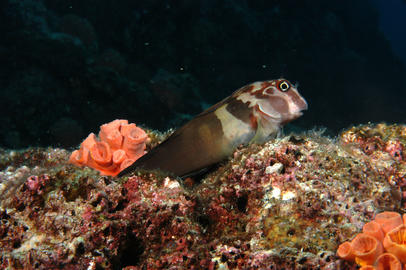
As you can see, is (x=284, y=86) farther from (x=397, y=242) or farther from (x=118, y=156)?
(x=118, y=156)

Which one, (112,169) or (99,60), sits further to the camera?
(99,60)

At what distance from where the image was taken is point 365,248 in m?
1.79

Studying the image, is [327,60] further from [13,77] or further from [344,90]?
[13,77]

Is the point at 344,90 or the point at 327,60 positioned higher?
the point at 327,60

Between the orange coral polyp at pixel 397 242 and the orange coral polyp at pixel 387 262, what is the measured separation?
61 mm

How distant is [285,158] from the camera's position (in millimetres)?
2355

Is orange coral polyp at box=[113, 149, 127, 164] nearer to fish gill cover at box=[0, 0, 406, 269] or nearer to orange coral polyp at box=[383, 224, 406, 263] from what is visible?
fish gill cover at box=[0, 0, 406, 269]

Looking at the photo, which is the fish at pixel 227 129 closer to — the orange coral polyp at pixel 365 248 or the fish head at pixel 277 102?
the fish head at pixel 277 102

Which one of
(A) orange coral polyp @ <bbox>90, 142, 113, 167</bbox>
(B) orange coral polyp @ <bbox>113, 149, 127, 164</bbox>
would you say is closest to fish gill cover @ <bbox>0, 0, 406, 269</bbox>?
(B) orange coral polyp @ <bbox>113, 149, 127, 164</bbox>

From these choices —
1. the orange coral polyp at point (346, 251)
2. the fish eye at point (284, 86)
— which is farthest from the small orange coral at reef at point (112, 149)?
the orange coral polyp at point (346, 251)

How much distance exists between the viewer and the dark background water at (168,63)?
38.2 feet

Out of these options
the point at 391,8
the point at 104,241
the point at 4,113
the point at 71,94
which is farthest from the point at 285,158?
the point at 391,8

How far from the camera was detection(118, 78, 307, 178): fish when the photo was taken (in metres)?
3.05

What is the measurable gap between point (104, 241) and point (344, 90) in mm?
23097
